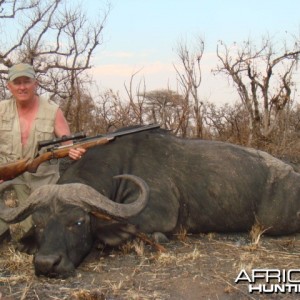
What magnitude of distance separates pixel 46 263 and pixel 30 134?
1890mm

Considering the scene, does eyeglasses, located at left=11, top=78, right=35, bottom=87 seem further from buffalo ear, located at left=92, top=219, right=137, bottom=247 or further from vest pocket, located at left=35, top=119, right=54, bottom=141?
buffalo ear, located at left=92, top=219, right=137, bottom=247

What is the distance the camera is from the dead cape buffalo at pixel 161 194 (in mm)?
3881

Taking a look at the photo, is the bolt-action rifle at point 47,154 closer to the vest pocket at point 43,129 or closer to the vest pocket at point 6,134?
the vest pocket at point 43,129

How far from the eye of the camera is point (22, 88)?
4.86 metres

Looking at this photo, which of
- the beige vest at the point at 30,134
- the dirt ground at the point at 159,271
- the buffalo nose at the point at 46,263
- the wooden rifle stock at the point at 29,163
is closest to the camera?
the dirt ground at the point at 159,271

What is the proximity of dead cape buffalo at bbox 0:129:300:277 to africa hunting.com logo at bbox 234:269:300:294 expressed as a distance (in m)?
0.93

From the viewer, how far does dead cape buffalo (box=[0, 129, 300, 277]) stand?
3881 millimetres

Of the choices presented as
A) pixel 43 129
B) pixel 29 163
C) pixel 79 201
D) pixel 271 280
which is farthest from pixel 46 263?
pixel 43 129

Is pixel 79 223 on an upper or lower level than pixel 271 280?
upper

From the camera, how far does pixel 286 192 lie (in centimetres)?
524

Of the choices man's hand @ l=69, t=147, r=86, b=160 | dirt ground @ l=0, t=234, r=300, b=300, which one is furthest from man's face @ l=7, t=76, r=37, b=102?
dirt ground @ l=0, t=234, r=300, b=300

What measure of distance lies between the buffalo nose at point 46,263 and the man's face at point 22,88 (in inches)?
75.4

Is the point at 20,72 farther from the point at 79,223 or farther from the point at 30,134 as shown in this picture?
the point at 79,223

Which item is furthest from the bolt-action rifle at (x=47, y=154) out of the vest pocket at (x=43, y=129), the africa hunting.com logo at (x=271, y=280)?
the africa hunting.com logo at (x=271, y=280)
